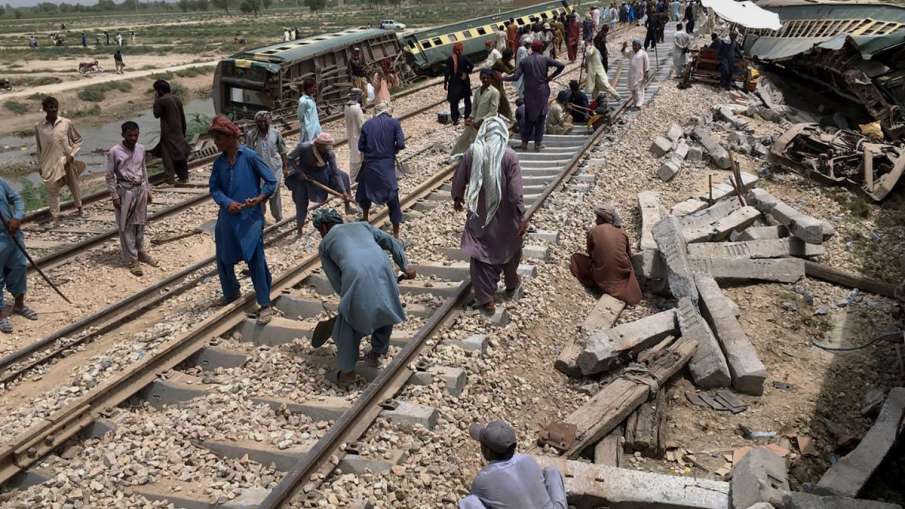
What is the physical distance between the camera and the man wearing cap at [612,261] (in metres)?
6.65

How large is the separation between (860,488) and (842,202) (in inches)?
265

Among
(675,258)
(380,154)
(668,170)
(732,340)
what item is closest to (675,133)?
(668,170)

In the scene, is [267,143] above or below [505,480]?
above

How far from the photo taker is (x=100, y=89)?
32094mm

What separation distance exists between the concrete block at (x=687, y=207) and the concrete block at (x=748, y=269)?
5.03 ft

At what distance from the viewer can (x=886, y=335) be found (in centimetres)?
604

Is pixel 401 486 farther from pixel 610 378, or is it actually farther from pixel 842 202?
pixel 842 202

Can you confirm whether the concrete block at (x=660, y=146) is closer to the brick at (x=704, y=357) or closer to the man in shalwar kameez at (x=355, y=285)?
the brick at (x=704, y=357)

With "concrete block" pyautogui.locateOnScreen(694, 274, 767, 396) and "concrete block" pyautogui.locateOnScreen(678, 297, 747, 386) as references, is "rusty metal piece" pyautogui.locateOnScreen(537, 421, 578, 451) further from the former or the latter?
"concrete block" pyautogui.locateOnScreen(694, 274, 767, 396)

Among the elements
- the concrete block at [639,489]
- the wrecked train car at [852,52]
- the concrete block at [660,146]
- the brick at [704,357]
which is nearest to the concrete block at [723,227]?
the brick at [704,357]

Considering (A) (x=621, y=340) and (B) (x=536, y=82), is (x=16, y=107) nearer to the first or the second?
(B) (x=536, y=82)

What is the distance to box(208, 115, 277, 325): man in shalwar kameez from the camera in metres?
5.83

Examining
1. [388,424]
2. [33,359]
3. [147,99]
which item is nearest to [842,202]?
[388,424]

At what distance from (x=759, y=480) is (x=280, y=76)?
1510 cm
